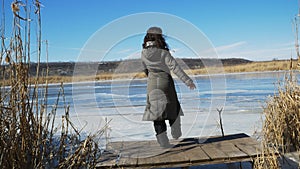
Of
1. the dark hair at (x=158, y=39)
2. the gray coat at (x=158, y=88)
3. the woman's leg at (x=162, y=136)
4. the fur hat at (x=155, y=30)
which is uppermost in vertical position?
the fur hat at (x=155, y=30)

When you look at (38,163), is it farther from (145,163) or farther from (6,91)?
(145,163)

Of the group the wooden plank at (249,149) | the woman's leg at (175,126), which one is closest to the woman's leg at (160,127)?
the woman's leg at (175,126)

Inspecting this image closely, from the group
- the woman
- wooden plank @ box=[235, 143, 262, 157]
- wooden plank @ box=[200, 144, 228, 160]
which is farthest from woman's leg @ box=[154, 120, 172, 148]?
wooden plank @ box=[235, 143, 262, 157]

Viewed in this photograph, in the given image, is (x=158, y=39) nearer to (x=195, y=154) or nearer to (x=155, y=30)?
(x=155, y=30)

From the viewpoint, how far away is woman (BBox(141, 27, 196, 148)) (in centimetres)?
285

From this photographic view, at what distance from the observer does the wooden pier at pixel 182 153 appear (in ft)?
7.95

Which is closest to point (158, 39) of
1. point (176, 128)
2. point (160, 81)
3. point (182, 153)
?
point (160, 81)

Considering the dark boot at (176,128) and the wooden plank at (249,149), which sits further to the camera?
the dark boot at (176,128)

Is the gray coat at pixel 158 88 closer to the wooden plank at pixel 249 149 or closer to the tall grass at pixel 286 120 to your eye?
the wooden plank at pixel 249 149

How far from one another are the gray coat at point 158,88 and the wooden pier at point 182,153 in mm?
310

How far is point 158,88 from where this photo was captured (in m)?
2.94

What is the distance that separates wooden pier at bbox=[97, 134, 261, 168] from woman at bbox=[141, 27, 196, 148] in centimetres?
21

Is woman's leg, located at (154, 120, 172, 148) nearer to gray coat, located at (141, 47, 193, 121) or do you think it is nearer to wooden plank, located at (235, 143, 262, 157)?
gray coat, located at (141, 47, 193, 121)

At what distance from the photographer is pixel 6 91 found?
1674 mm
